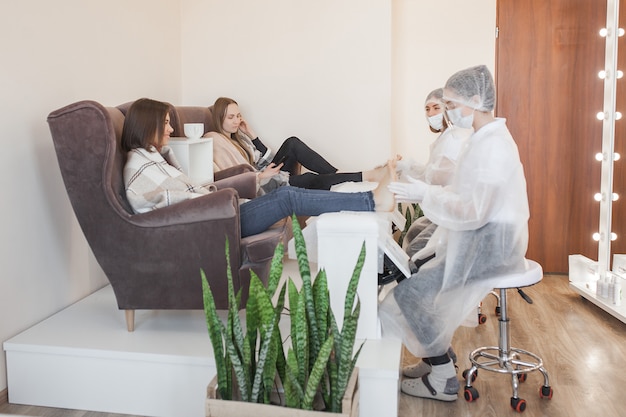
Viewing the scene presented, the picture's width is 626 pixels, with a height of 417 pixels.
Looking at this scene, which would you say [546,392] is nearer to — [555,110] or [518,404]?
[518,404]

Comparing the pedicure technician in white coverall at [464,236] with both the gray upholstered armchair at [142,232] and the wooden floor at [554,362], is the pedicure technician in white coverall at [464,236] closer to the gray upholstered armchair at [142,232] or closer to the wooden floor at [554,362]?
the wooden floor at [554,362]

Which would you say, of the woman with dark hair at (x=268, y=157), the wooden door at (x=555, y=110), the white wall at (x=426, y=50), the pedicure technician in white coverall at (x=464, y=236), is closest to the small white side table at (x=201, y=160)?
the woman with dark hair at (x=268, y=157)

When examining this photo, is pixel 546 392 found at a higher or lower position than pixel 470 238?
lower

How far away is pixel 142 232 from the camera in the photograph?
2818 mm

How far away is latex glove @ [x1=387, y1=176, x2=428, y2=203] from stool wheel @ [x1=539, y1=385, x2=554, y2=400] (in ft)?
2.90

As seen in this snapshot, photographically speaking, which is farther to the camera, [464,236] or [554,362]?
[554,362]

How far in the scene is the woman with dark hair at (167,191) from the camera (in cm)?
292

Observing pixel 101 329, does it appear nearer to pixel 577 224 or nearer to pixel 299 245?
pixel 299 245

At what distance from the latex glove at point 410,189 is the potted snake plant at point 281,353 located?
32.4 inches

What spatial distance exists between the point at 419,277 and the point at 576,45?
2.67 metres

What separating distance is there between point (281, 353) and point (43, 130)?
168 centimetres

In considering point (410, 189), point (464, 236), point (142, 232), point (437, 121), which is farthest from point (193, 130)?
point (464, 236)

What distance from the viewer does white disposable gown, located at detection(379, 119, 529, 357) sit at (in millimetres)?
2592

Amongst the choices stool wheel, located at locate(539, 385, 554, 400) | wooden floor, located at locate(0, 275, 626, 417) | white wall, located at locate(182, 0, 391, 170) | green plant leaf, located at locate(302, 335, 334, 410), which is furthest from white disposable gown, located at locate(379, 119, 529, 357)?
white wall, located at locate(182, 0, 391, 170)
